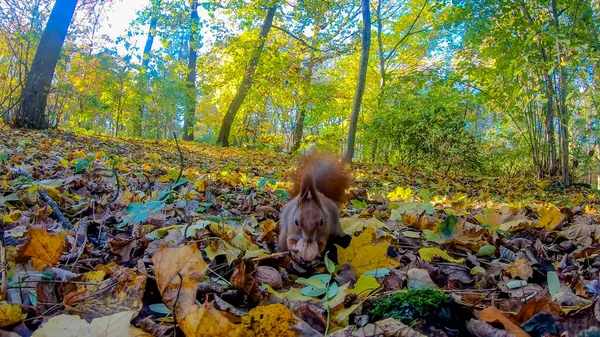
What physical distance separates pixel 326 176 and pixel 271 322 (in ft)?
5.27

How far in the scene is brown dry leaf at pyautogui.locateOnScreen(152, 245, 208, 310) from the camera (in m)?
0.97

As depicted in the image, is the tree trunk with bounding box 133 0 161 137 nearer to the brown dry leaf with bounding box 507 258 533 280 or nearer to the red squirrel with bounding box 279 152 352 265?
the red squirrel with bounding box 279 152 352 265

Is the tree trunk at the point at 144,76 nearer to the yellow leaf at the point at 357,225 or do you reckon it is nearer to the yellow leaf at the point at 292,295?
the yellow leaf at the point at 357,225

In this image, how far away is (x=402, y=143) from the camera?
34.7 feet

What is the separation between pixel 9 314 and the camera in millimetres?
954

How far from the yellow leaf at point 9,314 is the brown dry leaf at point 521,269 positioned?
63.4 inches

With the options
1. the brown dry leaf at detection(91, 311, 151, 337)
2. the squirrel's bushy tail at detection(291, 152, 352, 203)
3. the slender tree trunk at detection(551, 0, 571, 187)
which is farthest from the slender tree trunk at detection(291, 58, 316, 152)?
the brown dry leaf at detection(91, 311, 151, 337)

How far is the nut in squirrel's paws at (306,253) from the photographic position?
1.68 meters

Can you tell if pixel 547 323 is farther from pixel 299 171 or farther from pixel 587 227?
pixel 299 171

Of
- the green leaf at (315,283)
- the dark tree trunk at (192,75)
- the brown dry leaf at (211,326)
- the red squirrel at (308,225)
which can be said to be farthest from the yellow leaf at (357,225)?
the dark tree trunk at (192,75)

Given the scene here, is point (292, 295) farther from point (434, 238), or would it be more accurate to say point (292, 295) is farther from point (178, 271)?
point (434, 238)

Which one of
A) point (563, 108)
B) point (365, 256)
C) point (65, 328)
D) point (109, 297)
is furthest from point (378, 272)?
point (563, 108)

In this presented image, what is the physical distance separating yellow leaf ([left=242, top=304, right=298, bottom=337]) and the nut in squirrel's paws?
72 cm

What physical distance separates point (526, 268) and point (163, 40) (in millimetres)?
10109
